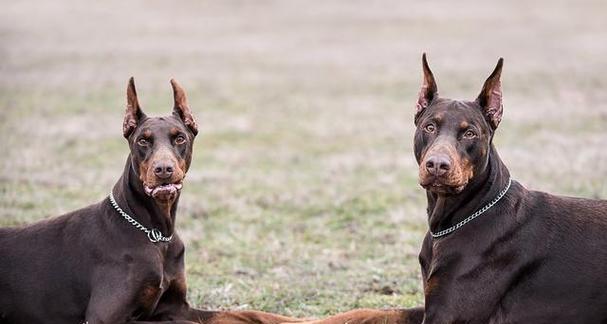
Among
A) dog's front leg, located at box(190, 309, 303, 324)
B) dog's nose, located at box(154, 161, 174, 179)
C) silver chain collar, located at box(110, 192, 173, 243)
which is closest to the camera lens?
dog's nose, located at box(154, 161, 174, 179)

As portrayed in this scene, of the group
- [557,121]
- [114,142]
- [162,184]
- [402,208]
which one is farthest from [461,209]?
[557,121]

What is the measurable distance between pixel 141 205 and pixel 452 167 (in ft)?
7.53

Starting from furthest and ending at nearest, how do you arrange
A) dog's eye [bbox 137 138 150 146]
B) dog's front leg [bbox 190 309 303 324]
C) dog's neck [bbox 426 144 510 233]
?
1. dog's front leg [bbox 190 309 303 324]
2. dog's eye [bbox 137 138 150 146]
3. dog's neck [bbox 426 144 510 233]

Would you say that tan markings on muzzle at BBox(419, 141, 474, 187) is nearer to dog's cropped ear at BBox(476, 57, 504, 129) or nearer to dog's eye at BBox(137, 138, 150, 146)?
dog's cropped ear at BBox(476, 57, 504, 129)

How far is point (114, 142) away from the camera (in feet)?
53.3

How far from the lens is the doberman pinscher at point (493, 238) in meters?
6.04

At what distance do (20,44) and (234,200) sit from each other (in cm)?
2073

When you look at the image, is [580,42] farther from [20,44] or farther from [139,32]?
[20,44]

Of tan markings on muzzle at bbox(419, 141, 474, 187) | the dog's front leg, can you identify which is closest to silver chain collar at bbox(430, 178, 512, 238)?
tan markings on muzzle at bbox(419, 141, 474, 187)

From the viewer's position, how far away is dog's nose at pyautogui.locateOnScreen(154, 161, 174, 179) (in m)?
6.46

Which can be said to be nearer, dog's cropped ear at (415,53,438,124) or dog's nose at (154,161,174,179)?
dog's nose at (154,161,174,179)

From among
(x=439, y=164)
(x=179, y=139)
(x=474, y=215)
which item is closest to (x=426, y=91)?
(x=439, y=164)

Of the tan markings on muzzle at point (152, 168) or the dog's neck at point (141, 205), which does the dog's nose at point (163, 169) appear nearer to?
the tan markings on muzzle at point (152, 168)

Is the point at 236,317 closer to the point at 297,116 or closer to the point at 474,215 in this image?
the point at 474,215
